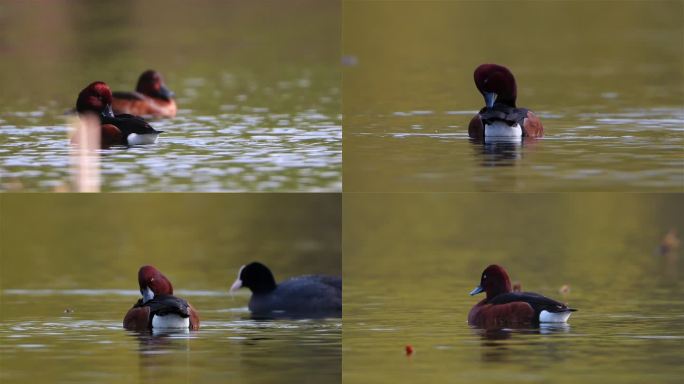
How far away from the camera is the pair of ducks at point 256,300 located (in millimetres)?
14805

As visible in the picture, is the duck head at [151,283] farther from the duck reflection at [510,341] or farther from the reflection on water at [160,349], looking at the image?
the duck reflection at [510,341]

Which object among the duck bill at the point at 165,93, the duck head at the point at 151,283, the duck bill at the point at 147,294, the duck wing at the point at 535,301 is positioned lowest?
the duck wing at the point at 535,301

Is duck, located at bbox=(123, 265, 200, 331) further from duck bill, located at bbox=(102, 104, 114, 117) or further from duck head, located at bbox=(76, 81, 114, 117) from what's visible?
duck head, located at bbox=(76, 81, 114, 117)

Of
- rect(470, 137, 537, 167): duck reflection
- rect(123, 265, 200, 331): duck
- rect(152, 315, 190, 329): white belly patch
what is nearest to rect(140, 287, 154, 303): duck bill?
rect(123, 265, 200, 331): duck

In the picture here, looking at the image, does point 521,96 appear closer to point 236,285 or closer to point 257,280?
point 257,280

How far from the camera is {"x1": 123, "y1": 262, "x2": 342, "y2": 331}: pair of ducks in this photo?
14.8 meters

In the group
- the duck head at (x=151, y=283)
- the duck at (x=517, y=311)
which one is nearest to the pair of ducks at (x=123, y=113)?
the duck head at (x=151, y=283)

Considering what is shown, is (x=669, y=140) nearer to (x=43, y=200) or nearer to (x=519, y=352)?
(x=519, y=352)

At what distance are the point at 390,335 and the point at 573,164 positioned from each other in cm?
219

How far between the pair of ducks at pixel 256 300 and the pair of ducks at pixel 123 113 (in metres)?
1.35

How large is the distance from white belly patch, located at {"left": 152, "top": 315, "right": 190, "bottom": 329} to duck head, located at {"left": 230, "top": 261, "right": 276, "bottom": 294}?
2632 mm

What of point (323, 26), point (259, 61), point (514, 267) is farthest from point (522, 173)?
point (323, 26)

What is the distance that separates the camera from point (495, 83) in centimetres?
1584

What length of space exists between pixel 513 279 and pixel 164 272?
437 centimetres
